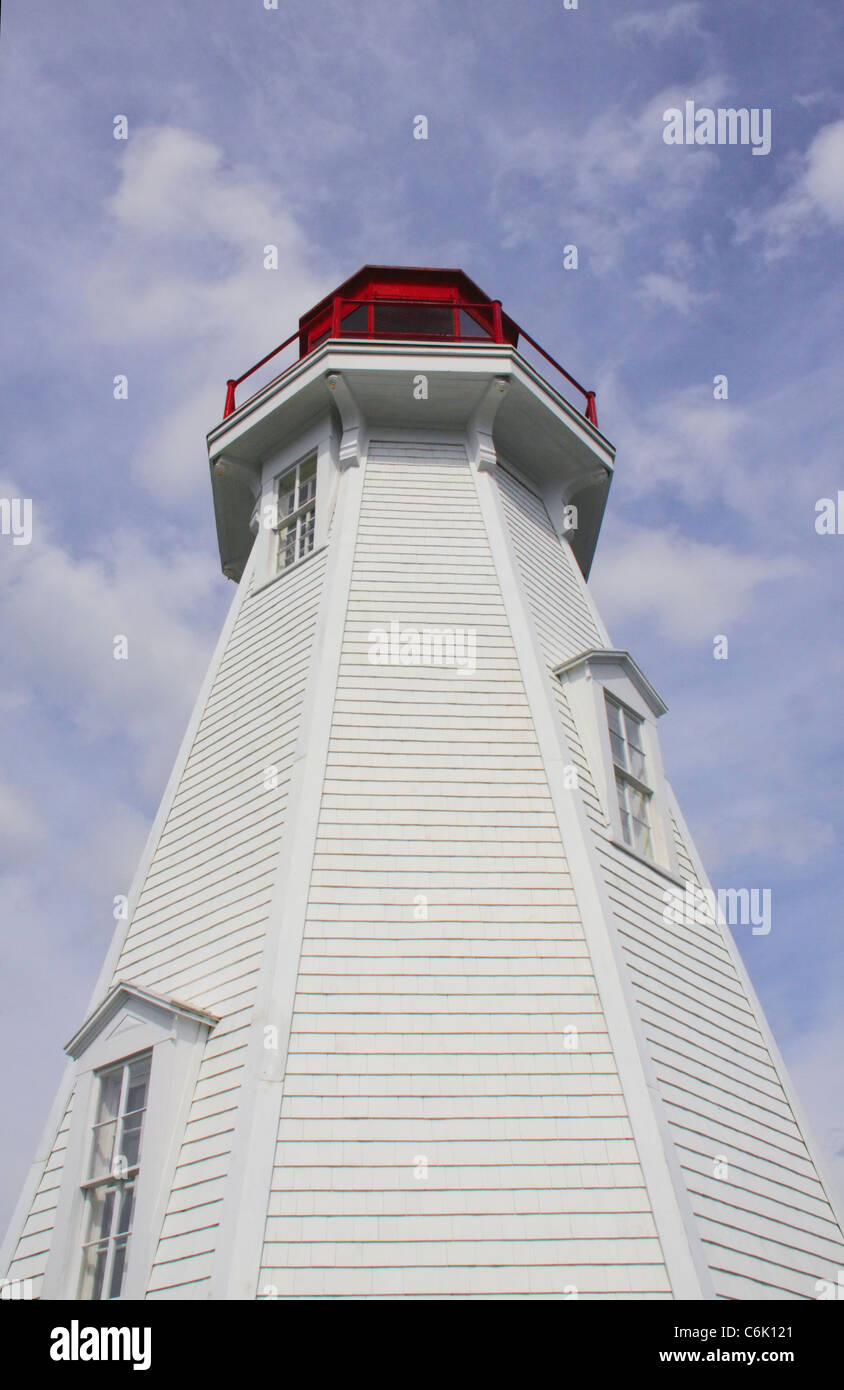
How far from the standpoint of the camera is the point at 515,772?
29.5ft

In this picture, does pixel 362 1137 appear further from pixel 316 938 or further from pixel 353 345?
pixel 353 345

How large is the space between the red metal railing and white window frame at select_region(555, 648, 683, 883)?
175 inches

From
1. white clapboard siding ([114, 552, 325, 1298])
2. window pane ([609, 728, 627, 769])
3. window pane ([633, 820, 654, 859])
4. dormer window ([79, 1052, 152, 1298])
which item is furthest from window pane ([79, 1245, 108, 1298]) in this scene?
window pane ([609, 728, 627, 769])

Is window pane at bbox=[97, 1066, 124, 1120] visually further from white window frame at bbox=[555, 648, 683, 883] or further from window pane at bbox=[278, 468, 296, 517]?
window pane at bbox=[278, 468, 296, 517]

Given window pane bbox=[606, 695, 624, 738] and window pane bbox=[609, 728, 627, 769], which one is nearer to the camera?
window pane bbox=[609, 728, 627, 769]

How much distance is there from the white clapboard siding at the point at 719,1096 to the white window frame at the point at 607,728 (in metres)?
0.11

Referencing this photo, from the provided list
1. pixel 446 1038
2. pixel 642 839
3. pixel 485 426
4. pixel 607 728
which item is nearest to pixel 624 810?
pixel 642 839

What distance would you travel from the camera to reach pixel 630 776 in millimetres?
10016

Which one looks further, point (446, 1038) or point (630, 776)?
point (630, 776)

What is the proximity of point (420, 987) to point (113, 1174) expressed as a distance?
241 centimetres

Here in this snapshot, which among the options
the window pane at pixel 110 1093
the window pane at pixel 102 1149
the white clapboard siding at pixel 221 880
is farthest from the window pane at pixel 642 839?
the window pane at pixel 102 1149

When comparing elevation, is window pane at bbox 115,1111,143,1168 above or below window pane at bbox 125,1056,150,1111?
below

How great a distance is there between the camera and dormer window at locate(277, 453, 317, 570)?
1207 cm

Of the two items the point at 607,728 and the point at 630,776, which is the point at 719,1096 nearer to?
the point at 630,776
